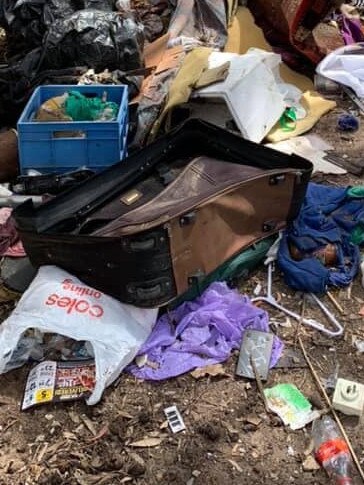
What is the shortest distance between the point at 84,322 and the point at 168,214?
1.76 feet

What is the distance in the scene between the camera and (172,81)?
4055 millimetres

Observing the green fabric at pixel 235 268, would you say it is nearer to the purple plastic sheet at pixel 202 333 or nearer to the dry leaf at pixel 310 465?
the purple plastic sheet at pixel 202 333

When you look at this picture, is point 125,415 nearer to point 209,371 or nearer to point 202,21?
point 209,371

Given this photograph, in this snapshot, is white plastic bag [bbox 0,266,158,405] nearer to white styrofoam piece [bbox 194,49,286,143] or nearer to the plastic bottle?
the plastic bottle

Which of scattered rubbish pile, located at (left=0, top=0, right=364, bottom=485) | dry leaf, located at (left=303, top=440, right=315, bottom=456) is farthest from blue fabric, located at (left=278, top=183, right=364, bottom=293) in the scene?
dry leaf, located at (left=303, top=440, right=315, bottom=456)

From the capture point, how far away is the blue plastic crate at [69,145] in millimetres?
3498

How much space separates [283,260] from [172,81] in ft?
5.34

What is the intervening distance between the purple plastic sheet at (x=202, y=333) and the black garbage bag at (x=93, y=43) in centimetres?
220

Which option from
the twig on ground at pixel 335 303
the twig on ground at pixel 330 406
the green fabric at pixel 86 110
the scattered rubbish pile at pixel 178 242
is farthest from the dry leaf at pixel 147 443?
the green fabric at pixel 86 110

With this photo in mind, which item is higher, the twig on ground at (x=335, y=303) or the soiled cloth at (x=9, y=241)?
the soiled cloth at (x=9, y=241)

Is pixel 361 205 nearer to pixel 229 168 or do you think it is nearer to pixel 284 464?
pixel 229 168

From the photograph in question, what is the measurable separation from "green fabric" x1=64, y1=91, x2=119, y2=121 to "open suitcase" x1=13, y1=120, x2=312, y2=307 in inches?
24.5

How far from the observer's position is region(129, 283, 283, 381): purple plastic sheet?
A: 2.55 metres

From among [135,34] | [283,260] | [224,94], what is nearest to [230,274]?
[283,260]
